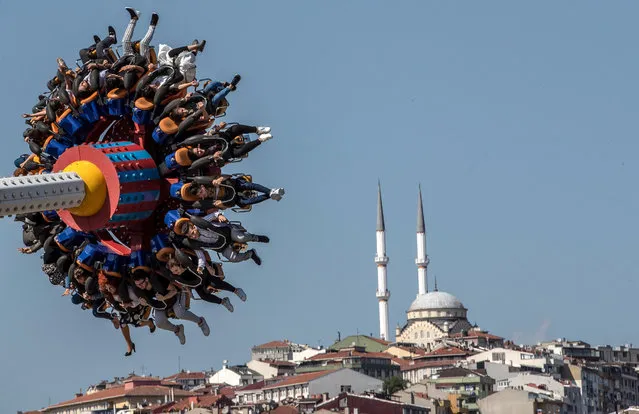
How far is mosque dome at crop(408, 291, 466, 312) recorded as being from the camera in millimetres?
172125

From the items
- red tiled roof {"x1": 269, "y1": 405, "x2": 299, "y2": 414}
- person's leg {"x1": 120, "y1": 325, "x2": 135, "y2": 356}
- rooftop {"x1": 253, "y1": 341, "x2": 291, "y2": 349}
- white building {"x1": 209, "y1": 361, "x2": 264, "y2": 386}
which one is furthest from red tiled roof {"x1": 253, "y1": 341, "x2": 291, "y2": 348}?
person's leg {"x1": 120, "y1": 325, "x2": 135, "y2": 356}

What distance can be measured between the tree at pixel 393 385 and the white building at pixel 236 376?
472 inches

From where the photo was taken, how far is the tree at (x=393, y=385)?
111 metres

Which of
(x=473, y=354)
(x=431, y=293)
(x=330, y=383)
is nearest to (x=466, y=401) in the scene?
(x=330, y=383)

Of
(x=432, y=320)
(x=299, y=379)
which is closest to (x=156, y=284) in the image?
(x=299, y=379)

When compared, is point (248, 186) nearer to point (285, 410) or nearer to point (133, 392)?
point (285, 410)

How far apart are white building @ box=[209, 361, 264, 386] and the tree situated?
12.0 metres

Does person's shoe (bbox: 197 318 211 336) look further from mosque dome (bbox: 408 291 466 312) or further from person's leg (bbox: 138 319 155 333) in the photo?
mosque dome (bbox: 408 291 466 312)

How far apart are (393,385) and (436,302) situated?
58.9m

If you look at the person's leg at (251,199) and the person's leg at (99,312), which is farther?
the person's leg at (99,312)

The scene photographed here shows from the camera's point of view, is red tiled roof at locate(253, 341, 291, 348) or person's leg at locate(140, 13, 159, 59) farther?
red tiled roof at locate(253, 341, 291, 348)

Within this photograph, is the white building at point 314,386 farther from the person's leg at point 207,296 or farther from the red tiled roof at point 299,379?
the person's leg at point 207,296

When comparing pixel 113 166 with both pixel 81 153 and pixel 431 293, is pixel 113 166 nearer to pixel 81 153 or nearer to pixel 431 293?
pixel 81 153

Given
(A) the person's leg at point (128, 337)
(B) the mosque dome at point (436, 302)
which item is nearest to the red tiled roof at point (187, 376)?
(B) the mosque dome at point (436, 302)
